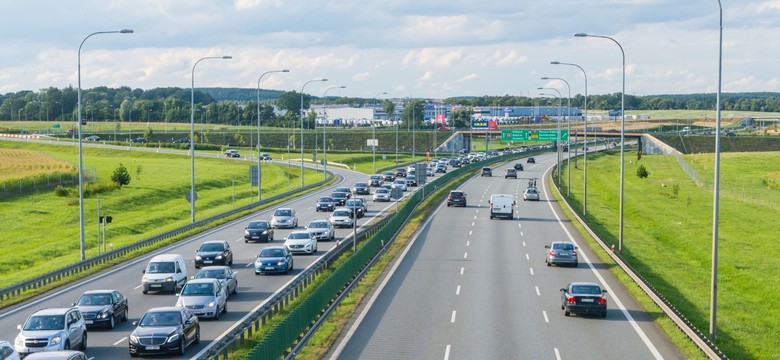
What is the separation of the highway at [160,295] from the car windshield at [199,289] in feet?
3.32

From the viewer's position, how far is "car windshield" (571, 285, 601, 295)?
32781 millimetres

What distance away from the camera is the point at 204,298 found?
105 feet

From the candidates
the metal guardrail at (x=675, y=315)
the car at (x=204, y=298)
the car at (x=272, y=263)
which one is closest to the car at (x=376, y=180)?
the metal guardrail at (x=675, y=315)

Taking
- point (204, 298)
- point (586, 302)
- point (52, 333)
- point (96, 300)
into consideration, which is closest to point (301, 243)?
point (204, 298)

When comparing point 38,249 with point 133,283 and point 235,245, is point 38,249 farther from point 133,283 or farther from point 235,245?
point 133,283

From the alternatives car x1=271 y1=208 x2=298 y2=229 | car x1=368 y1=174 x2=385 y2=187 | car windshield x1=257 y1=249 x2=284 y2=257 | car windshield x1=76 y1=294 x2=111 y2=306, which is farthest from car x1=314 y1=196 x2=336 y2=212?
car windshield x1=76 y1=294 x2=111 y2=306

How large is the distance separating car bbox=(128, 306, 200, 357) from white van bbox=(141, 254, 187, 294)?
33.4 feet

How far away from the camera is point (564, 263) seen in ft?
150

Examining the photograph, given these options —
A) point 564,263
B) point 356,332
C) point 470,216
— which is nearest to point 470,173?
point 470,216

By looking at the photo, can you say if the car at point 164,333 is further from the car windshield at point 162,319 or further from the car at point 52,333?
the car at point 52,333

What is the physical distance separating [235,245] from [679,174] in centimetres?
9355

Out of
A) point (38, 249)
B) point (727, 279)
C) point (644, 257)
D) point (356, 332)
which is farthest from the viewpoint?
point (38, 249)

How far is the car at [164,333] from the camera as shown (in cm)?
2586

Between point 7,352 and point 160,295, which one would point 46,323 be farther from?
Answer: point 160,295
